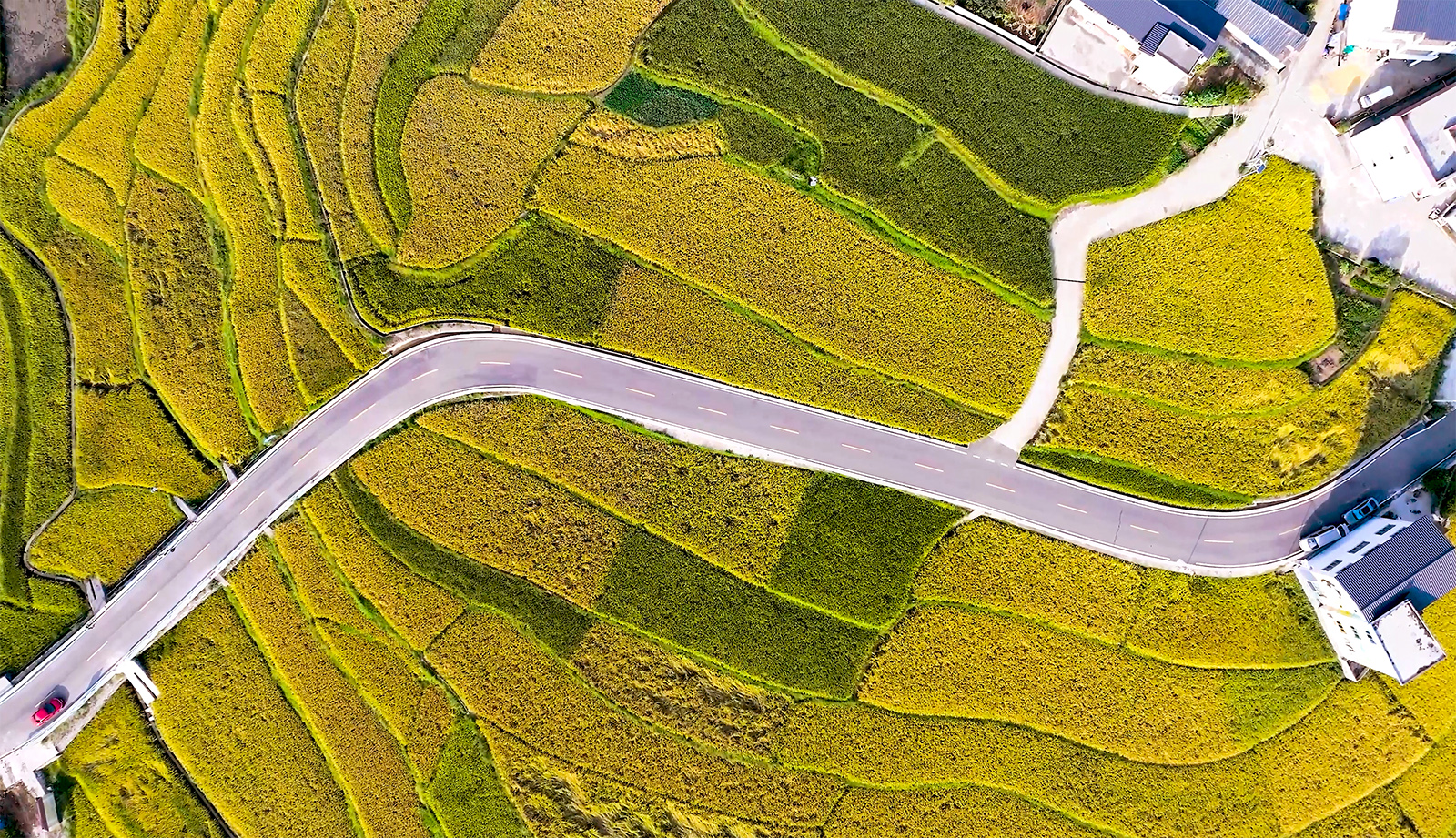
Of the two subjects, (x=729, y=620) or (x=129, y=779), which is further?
(x=129, y=779)

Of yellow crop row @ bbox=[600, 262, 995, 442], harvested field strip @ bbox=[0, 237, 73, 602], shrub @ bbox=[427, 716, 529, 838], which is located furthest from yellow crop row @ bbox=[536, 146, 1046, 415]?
harvested field strip @ bbox=[0, 237, 73, 602]

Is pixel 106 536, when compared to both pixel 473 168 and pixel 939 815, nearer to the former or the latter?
pixel 473 168

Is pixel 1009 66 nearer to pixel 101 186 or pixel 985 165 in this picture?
pixel 985 165

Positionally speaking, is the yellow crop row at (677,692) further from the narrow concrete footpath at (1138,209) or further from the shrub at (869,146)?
the shrub at (869,146)

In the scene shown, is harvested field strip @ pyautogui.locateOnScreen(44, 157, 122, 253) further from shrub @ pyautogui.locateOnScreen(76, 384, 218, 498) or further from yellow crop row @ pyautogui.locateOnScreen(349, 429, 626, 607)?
yellow crop row @ pyautogui.locateOnScreen(349, 429, 626, 607)

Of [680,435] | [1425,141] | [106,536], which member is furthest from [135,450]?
[1425,141]
